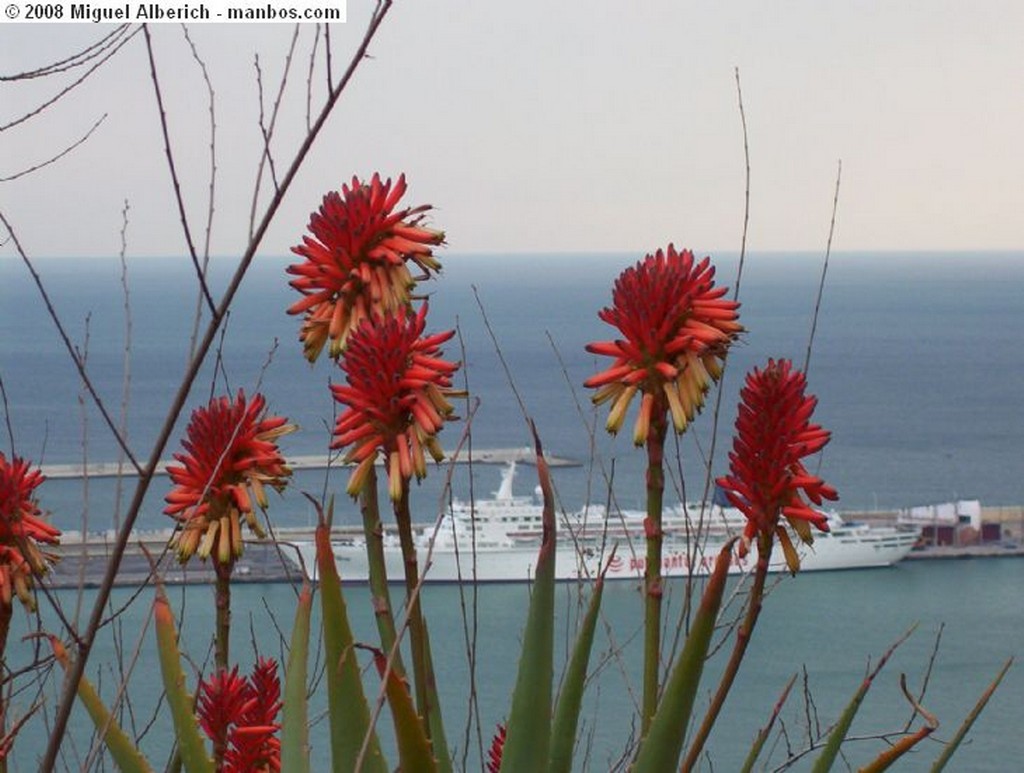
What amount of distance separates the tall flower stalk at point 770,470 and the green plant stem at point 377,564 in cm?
32

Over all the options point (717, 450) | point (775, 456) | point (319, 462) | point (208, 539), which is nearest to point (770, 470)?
point (775, 456)

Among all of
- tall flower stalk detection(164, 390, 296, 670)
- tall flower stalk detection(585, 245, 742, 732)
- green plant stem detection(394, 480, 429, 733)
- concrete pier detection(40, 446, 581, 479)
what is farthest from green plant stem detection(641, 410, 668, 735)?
concrete pier detection(40, 446, 581, 479)

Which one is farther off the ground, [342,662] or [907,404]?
[907,404]

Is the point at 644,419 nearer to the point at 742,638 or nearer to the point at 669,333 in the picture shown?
the point at 669,333

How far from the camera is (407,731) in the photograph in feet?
4.47

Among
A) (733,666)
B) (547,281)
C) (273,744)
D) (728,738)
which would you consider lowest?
(728,738)

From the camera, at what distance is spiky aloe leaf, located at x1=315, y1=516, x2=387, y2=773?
52.5 inches

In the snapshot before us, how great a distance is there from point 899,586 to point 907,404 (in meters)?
23.0

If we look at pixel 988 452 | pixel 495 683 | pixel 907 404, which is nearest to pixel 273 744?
pixel 495 683

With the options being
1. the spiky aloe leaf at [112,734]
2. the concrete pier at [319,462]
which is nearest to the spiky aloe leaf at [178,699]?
the spiky aloe leaf at [112,734]

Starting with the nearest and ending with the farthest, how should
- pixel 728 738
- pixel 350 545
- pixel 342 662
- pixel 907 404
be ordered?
pixel 342 662
pixel 728 738
pixel 350 545
pixel 907 404

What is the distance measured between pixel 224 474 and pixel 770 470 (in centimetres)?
65

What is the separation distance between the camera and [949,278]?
15600cm

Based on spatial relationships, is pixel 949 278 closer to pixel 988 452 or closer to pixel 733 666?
pixel 988 452
